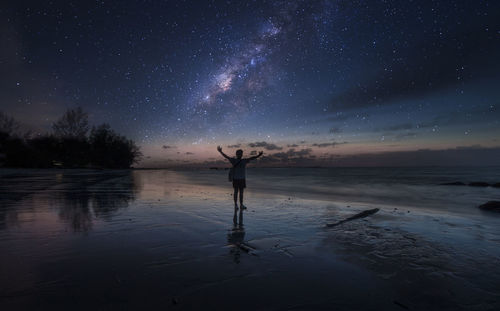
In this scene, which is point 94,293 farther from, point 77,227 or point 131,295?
point 77,227

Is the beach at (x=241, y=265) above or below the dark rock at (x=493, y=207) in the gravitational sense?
above

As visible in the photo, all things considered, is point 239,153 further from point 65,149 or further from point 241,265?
point 65,149

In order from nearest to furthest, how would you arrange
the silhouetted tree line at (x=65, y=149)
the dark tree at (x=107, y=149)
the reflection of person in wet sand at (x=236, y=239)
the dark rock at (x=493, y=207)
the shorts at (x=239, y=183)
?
the reflection of person in wet sand at (x=236, y=239), the shorts at (x=239, y=183), the dark rock at (x=493, y=207), the silhouetted tree line at (x=65, y=149), the dark tree at (x=107, y=149)

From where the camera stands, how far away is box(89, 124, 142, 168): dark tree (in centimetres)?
10106

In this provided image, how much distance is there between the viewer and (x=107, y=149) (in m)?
107

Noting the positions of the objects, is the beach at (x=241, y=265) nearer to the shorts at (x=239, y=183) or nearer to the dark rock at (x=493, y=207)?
the shorts at (x=239, y=183)

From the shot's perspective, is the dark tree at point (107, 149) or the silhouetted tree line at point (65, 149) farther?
the dark tree at point (107, 149)

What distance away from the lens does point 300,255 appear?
5.19 meters

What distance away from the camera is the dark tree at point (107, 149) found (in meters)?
101

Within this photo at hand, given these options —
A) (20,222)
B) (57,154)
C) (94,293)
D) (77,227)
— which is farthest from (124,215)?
(57,154)

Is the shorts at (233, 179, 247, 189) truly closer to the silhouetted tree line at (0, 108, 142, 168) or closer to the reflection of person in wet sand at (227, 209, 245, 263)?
the reflection of person in wet sand at (227, 209, 245, 263)

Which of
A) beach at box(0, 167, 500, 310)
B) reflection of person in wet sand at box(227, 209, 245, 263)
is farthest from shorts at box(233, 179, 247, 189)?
beach at box(0, 167, 500, 310)

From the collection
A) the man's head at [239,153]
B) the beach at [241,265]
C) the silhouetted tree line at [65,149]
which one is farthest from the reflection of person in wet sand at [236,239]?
the silhouetted tree line at [65,149]

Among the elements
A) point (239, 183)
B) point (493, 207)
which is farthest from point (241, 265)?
point (493, 207)
